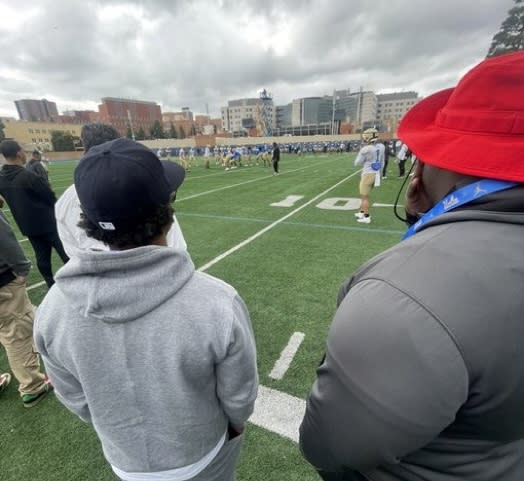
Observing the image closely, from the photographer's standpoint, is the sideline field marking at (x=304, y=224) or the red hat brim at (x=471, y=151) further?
the sideline field marking at (x=304, y=224)

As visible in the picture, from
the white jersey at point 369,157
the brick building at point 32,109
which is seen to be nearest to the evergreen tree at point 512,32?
the white jersey at point 369,157

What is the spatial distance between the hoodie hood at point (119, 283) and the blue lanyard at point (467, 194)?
2.76 ft

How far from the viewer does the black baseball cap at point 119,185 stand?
100 centimetres

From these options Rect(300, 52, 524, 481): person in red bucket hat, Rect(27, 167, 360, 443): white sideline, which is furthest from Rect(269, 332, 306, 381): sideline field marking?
Rect(300, 52, 524, 481): person in red bucket hat

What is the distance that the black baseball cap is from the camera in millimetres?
998

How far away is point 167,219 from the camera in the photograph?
116 cm

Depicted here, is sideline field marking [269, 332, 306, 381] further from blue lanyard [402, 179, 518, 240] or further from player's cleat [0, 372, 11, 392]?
player's cleat [0, 372, 11, 392]

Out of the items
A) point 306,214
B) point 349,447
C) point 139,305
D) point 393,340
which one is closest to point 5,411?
point 139,305

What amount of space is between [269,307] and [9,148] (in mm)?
3798

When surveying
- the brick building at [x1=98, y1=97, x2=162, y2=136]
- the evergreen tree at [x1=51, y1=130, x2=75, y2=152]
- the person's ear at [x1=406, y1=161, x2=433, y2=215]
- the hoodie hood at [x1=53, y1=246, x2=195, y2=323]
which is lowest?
the evergreen tree at [x1=51, y1=130, x2=75, y2=152]

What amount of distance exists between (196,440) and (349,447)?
725mm

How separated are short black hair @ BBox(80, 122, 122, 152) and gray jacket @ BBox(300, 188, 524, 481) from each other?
2863 mm

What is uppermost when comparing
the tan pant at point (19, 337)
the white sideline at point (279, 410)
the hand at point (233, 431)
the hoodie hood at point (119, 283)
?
the hoodie hood at point (119, 283)

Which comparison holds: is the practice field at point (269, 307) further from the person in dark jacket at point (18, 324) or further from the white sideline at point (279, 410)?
the person in dark jacket at point (18, 324)
